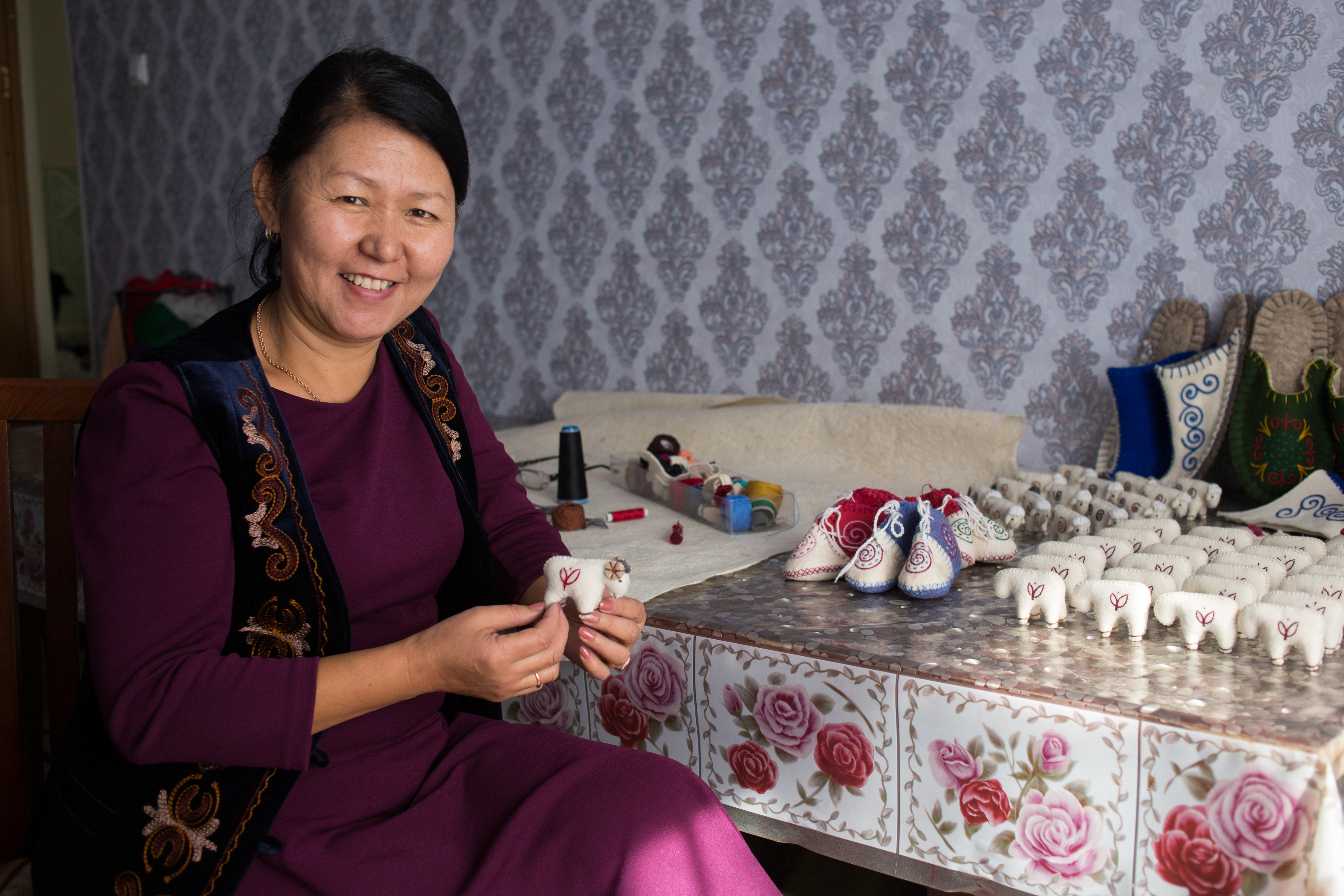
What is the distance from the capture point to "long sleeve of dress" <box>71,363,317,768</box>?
2.65 ft

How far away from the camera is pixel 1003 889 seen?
0.98m

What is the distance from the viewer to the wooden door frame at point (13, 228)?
410 centimetres

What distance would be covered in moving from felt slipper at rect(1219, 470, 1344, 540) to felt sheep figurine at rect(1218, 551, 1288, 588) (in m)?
0.55

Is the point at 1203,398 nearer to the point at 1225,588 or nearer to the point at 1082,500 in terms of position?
the point at 1082,500

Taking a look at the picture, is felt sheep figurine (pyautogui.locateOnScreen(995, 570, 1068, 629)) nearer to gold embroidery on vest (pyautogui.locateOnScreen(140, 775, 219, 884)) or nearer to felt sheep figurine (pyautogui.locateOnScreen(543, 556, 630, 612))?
felt sheep figurine (pyautogui.locateOnScreen(543, 556, 630, 612))

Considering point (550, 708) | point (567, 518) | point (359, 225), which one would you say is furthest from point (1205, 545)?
point (359, 225)

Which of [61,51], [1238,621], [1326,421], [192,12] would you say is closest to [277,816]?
[1238,621]

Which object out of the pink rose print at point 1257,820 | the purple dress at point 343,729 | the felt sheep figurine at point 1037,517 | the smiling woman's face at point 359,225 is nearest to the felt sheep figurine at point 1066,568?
the pink rose print at point 1257,820

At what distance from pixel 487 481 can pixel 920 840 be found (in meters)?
0.70

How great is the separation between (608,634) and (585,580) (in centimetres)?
7

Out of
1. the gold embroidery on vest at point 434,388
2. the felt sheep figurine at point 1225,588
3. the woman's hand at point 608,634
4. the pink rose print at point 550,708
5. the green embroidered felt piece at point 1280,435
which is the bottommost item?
the pink rose print at point 550,708

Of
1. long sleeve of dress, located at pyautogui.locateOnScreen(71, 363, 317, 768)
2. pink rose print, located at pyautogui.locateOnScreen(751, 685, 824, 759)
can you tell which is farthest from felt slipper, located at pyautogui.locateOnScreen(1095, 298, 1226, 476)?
long sleeve of dress, located at pyautogui.locateOnScreen(71, 363, 317, 768)

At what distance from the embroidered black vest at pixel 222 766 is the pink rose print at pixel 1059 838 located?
0.72 metres

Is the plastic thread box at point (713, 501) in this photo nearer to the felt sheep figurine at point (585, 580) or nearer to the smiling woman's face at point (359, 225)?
the felt sheep figurine at point (585, 580)
